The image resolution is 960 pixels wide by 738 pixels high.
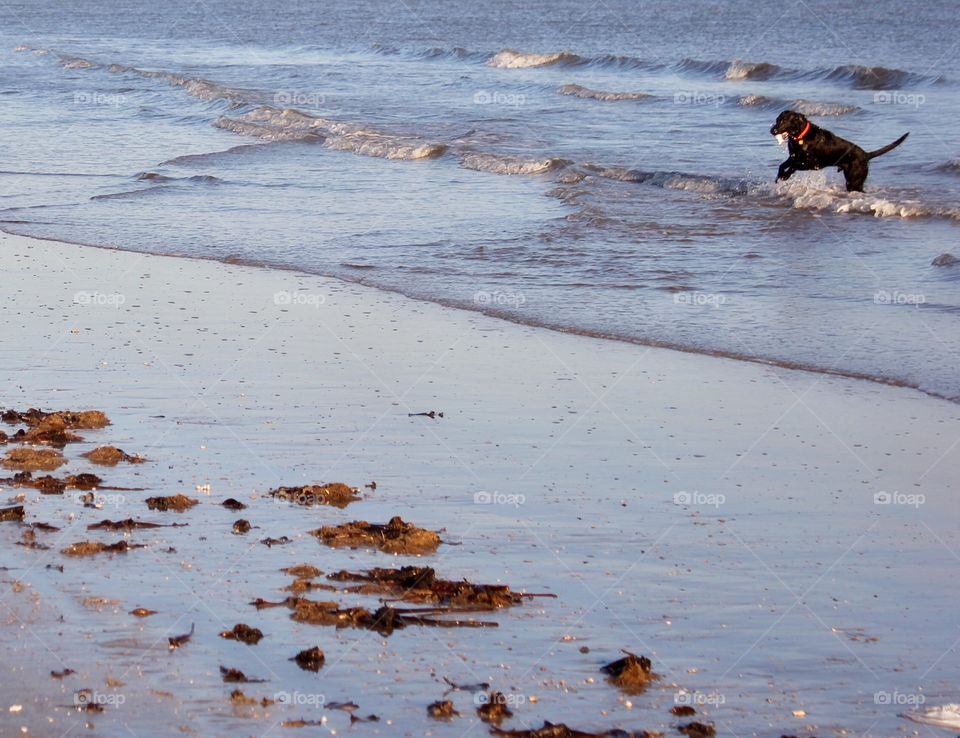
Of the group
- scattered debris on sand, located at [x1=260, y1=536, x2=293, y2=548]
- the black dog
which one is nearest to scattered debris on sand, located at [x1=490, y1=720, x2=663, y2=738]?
scattered debris on sand, located at [x1=260, y1=536, x2=293, y2=548]

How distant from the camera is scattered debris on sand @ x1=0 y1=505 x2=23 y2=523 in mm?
5223

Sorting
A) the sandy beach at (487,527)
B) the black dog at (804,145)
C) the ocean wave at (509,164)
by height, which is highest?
the black dog at (804,145)

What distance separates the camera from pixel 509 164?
16.3 m

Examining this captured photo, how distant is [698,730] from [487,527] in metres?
1.64

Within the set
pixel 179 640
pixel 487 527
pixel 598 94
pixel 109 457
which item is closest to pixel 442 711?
pixel 179 640

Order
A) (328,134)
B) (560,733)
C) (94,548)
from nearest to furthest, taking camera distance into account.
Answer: (560,733), (94,548), (328,134)

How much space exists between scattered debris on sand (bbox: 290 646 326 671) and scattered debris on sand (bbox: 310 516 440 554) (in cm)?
88

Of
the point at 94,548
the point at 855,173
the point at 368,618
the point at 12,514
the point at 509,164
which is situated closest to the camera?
the point at 368,618

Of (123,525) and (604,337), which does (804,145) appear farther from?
(123,525)

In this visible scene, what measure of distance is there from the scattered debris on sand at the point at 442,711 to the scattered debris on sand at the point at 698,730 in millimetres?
607

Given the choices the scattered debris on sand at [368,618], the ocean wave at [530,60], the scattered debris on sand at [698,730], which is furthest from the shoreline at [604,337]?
Answer: the ocean wave at [530,60]

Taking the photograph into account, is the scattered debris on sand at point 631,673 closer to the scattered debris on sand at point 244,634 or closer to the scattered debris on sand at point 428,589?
the scattered debris on sand at point 428,589

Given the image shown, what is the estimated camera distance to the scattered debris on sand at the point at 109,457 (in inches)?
233

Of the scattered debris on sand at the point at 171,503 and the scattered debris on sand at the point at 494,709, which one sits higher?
the scattered debris on sand at the point at 494,709
